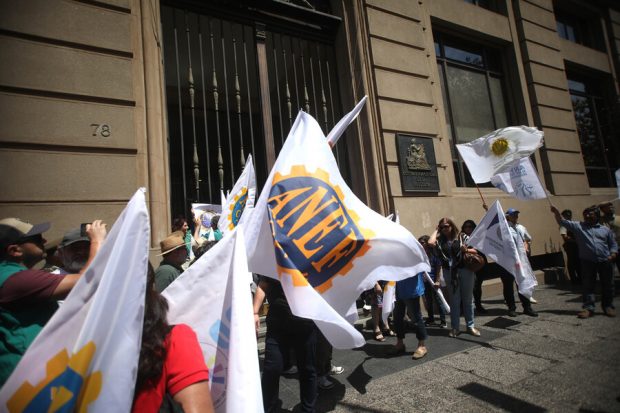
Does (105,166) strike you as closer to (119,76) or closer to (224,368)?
(119,76)

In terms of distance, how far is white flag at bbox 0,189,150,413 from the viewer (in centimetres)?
106

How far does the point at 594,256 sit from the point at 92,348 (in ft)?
23.2

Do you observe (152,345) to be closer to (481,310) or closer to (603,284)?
(481,310)

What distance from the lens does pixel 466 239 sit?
18.2 ft

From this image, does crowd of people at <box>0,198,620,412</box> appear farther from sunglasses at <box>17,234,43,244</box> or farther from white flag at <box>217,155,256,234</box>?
white flag at <box>217,155,256,234</box>

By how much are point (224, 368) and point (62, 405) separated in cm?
59

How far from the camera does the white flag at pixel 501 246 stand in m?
5.05

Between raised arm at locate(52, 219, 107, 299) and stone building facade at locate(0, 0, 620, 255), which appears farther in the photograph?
stone building facade at locate(0, 0, 620, 255)

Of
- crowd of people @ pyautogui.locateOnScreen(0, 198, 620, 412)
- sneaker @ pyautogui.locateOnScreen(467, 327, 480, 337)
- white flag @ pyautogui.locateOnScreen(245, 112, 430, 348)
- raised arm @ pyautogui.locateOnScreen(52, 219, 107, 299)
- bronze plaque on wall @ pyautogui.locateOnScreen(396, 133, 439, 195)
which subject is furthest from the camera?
bronze plaque on wall @ pyautogui.locateOnScreen(396, 133, 439, 195)

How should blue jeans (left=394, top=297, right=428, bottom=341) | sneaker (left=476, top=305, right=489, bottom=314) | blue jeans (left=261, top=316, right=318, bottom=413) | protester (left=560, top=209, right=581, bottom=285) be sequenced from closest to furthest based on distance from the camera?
blue jeans (left=261, top=316, right=318, bottom=413), blue jeans (left=394, top=297, right=428, bottom=341), sneaker (left=476, top=305, right=489, bottom=314), protester (left=560, top=209, right=581, bottom=285)

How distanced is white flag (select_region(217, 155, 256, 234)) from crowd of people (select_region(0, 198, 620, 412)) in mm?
341

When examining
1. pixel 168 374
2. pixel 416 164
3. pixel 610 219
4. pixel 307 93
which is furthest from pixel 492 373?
pixel 307 93

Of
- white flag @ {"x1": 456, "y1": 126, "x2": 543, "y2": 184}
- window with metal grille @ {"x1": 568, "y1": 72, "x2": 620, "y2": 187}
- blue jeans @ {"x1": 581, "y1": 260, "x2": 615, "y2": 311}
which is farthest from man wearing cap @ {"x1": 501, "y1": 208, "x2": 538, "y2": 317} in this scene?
window with metal grille @ {"x1": 568, "y1": 72, "x2": 620, "y2": 187}

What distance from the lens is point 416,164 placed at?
24.7ft
